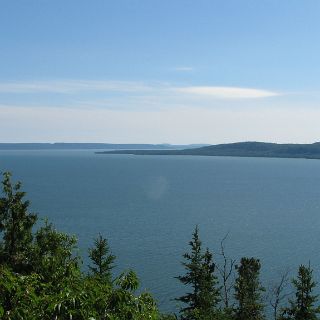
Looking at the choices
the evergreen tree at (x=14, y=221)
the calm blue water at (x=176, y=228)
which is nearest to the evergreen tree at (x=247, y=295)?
the calm blue water at (x=176, y=228)

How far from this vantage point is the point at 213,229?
13050cm

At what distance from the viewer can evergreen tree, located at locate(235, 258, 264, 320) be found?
45656 mm

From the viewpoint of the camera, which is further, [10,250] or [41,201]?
[41,201]

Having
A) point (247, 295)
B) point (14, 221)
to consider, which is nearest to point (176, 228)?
point (247, 295)

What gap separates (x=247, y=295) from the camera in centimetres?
5284

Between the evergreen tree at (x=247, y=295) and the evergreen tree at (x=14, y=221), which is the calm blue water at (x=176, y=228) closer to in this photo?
the evergreen tree at (x=247, y=295)

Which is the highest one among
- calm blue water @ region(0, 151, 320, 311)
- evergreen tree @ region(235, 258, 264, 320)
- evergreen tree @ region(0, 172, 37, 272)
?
evergreen tree @ region(0, 172, 37, 272)

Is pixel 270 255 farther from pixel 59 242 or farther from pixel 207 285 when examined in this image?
pixel 59 242

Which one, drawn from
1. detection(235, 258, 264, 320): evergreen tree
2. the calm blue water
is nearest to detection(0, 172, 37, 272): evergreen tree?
detection(235, 258, 264, 320): evergreen tree

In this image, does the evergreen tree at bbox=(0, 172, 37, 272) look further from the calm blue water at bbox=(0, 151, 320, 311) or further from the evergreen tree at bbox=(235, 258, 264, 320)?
the calm blue water at bbox=(0, 151, 320, 311)

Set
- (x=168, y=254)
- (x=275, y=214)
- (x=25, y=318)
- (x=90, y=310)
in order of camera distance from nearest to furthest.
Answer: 1. (x=25, y=318)
2. (x=90, y=310)
3. (x=168, y=254)
4. (x=275, y=214)

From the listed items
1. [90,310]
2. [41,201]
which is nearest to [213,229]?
[41,201]

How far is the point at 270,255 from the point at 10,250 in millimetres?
73677

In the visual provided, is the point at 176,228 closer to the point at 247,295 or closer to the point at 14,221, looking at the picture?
the point at 247,295
